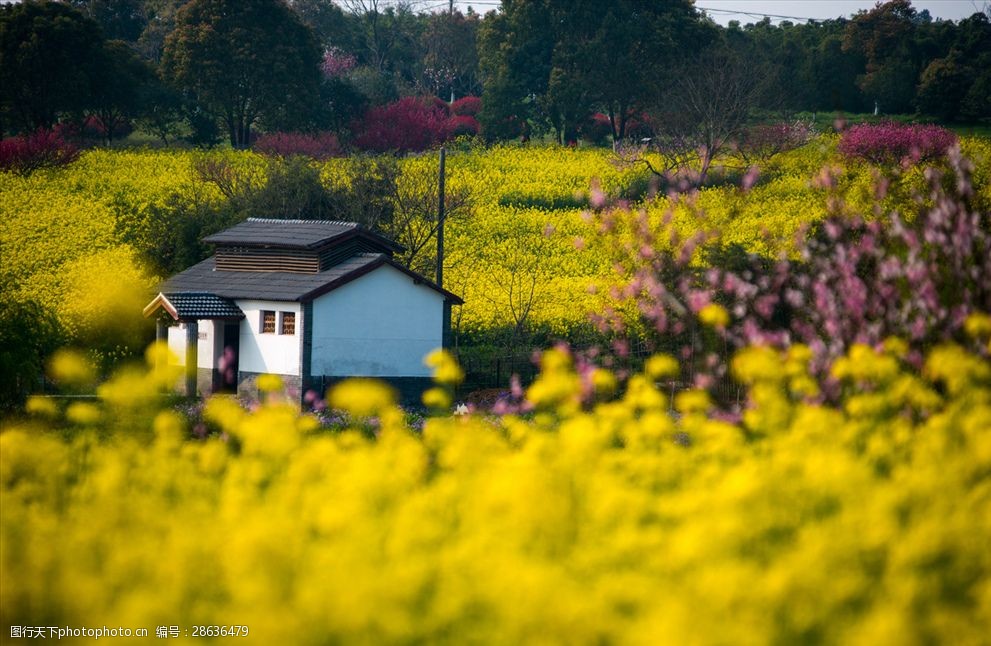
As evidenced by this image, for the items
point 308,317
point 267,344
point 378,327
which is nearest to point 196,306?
point 267,344

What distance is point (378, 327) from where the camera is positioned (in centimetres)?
3244

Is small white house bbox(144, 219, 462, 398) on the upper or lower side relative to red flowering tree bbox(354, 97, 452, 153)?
lower

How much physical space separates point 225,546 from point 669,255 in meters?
24.8

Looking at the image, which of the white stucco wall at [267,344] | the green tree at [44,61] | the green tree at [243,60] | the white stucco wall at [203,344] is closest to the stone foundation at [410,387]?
the white stucco wall at [267,344]

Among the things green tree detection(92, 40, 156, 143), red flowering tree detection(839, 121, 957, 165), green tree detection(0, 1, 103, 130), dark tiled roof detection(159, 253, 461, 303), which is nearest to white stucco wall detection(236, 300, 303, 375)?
dark tiled roof detection(159, 253, 461, 303)

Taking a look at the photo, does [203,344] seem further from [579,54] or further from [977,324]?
[579,54]

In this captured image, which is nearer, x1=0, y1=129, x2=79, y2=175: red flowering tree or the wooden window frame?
the wooden window frame

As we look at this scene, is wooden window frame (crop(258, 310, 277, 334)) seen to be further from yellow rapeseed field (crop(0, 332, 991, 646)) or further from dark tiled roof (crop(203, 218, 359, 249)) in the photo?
yellow rapeseed field (crop(0, 332, 991, 646))

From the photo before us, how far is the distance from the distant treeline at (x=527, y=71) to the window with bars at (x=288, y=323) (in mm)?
32579

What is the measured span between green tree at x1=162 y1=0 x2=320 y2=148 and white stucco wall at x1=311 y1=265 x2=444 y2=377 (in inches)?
1410

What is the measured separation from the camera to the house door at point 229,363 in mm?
32781

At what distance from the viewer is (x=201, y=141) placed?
6838 cm

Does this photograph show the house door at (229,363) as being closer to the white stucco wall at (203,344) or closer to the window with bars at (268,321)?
the white stucco wall at (203,344)

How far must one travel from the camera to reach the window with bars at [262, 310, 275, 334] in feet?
105
